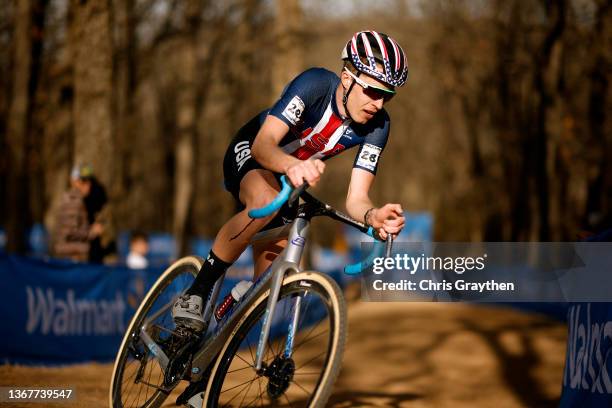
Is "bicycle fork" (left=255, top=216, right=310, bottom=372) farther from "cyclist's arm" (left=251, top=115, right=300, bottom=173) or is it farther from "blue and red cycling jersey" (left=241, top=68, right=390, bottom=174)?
"blue and red cycling jersey" (left=241, top=68, right=390, bottom=174)

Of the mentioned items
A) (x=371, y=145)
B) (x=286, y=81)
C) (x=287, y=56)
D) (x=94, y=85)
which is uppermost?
(x=287, y=56)

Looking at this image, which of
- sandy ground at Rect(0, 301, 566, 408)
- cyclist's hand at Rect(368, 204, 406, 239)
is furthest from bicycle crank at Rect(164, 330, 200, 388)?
sandy ground at Rect(0, 301, 566, 408)

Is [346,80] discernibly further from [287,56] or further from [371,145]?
[287,56]

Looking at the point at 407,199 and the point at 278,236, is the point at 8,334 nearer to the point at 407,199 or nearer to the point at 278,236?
the point at 278,236

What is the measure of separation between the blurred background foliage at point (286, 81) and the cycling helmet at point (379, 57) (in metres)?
9.25

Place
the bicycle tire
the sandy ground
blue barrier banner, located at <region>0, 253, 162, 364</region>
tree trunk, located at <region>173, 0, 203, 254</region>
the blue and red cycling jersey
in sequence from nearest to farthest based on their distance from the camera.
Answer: the blue and red cycling jersey
the bicycle tire
the sandy ground
blue barrier banner, located at <region>0, 253, 162, 364</region>
tree trunk, located at <region>173, 0, 203, 254</region>

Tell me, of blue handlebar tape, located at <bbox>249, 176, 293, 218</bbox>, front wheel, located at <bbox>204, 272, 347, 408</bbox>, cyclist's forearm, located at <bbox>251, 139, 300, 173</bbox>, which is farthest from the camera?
cyclist's forearm, located at <bbox>251, 139, 300, 173</bbox>

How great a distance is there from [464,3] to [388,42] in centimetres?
2882

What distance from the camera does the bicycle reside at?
15.5 ft

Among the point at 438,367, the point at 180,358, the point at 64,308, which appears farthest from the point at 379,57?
the point at 438,367

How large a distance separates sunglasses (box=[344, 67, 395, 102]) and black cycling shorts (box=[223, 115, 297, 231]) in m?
0.75

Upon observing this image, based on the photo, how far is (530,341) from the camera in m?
15.5

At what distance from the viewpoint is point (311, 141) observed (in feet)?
18.3

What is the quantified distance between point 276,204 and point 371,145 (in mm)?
985
